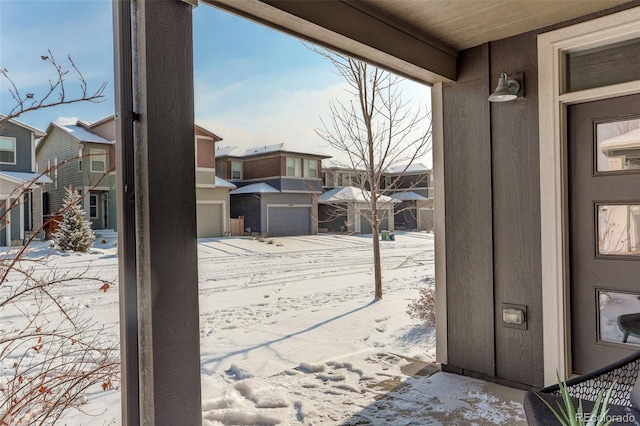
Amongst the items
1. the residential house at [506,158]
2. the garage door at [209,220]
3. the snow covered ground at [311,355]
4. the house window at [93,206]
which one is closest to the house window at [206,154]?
the garage door at [209,220]

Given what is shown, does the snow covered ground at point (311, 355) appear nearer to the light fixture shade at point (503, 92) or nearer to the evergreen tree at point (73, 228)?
the evergreen tree at point (73, 228)

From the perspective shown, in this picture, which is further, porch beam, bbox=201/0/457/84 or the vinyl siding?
porch beam, bbox=201/0/457/84

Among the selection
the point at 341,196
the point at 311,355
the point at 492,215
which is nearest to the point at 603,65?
the point at 492,215

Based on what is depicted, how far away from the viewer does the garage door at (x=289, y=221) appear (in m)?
16.0

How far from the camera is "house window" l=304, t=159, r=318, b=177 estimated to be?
1714 cm

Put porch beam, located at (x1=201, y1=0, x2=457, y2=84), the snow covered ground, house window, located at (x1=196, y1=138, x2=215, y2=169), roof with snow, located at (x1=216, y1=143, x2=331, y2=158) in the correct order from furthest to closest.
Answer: roof with snow, located at (x1=216, y1=143, x2=331, y2=158), house window, located at (x1=196, y1=138, x2=215, y2=169), the snow covered ground, porch beam, located at (x1=201, y1=0, x2=457, y2=84)

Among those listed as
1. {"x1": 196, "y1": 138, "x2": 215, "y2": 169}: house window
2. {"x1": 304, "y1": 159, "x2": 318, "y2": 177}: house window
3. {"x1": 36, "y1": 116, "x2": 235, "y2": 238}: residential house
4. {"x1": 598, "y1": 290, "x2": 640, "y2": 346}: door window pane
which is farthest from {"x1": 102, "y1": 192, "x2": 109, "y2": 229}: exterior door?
{"x1": 304, "y1": 159, "x2": 318, "y2": 177}: house window

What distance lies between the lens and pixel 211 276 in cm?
833

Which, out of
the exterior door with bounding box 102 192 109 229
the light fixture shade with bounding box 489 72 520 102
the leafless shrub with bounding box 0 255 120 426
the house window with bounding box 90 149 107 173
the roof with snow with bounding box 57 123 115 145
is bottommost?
the leafless shrub with bounding box 0 255 120 426

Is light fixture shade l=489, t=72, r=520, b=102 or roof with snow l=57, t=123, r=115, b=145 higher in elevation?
light fixture shade l=489, t=72, r=520, b=102

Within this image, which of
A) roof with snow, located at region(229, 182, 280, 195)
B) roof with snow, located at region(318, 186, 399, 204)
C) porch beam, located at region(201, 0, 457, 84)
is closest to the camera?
porch beam, located at region(201, 0, 457, 84)

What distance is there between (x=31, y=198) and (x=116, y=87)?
0.54 meters

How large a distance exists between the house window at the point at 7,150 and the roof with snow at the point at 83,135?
7.6 inches

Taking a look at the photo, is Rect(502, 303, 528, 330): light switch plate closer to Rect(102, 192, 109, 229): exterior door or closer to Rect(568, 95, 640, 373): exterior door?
Rect(568, 95, 640, 373): exterior door
